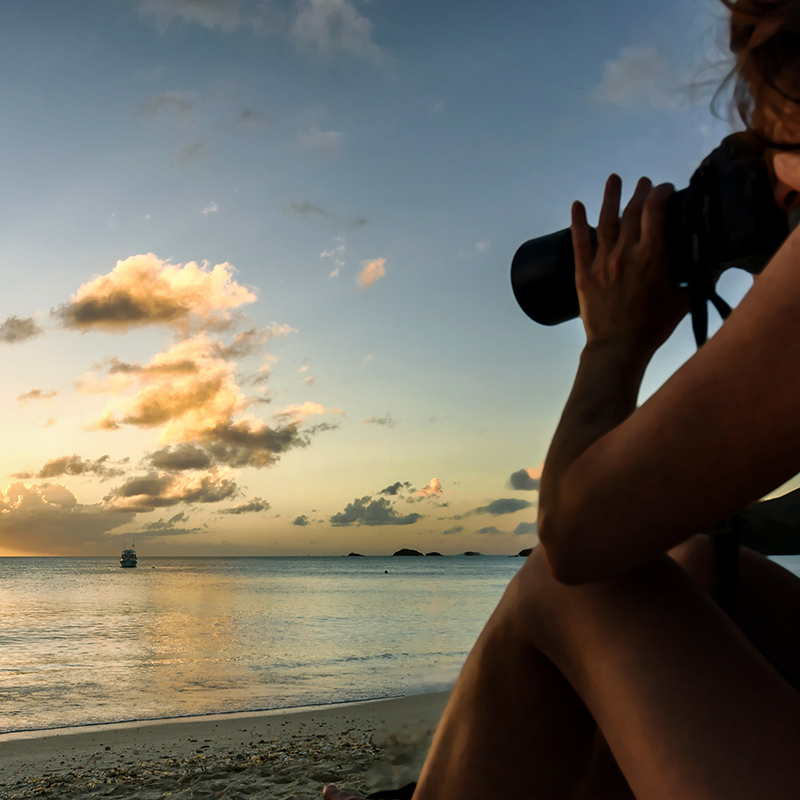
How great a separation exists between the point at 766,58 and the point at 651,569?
0.50m

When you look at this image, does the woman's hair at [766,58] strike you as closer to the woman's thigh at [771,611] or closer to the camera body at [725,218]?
the camera body at [725,218]

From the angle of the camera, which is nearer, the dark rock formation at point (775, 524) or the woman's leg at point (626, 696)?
the woman's leg at point (626, 696)

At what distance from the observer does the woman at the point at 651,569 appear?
48cm

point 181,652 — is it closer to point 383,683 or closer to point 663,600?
point 383,683

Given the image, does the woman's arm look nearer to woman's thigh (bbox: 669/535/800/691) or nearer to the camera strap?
the camera strap

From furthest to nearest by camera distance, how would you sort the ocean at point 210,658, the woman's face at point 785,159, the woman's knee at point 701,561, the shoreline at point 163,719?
the ocean at point 210,658, the shoreline at point 163,719, the woman's knee at point 701,561, the woman's face at point 785,159

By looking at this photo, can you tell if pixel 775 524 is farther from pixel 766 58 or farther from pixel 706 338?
pixel 766 58

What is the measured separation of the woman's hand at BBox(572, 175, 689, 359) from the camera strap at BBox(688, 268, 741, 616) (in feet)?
0.09

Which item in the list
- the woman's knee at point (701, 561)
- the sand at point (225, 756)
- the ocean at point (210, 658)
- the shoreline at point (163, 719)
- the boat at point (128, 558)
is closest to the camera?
the woman's knee at point (701, 561)

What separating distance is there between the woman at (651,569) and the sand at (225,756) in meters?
3.10

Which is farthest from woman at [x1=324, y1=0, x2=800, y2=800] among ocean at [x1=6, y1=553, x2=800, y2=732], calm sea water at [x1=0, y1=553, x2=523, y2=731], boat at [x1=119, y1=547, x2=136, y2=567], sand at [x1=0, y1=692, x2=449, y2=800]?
boat at [x1=119, y1=547, x2=136, y2=567]

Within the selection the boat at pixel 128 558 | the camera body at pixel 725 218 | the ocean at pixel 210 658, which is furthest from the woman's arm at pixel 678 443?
the boat at pixel 128 558

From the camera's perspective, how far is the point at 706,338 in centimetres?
70

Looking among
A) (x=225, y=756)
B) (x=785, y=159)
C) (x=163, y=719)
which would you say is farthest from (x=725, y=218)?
(x=163, y=719)
